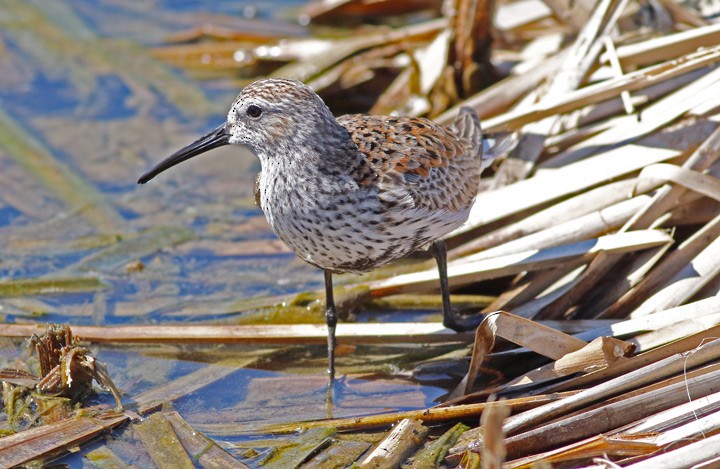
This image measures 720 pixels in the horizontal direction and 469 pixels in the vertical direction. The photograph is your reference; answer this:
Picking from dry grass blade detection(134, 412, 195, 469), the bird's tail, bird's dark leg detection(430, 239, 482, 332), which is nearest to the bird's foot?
bird's dark leg detection(430, 239, 482, 332)

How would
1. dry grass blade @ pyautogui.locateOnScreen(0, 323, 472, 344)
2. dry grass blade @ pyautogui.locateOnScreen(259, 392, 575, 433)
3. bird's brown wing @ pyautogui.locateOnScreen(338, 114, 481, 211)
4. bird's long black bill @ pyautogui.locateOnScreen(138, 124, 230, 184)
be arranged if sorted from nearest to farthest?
1. dry grass blade @ pyautogui.locateOnScreen(259, 392, 575, 433)
2. bird's brown wing @ pyautogui.locateOnScreen(338, 114, 481, 211)
3. bird's long black bill @ pyautogui.locateOnScreen(138, 124, 230, 184)
4. dry grass blade @ pyautogui.locateOnScreen(0, 323, 472, 344)

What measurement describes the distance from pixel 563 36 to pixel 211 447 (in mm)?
4766

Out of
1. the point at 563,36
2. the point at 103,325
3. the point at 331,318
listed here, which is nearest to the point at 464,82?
the point at 563,36

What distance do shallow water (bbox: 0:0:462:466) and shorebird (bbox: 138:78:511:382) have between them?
0.82m

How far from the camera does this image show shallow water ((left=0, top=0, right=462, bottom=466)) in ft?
18.3

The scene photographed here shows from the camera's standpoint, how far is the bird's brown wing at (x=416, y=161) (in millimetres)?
5043

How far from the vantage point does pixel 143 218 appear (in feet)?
24.6

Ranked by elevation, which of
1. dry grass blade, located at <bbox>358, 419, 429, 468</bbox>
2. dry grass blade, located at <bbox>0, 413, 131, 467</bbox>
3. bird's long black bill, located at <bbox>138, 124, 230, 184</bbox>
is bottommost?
dry grass blade, located at <bbox>358, 419, 429, 468</bbox>

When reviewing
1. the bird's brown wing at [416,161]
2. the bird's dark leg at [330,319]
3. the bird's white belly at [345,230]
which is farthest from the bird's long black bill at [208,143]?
the bird's dark leg at [330,319]

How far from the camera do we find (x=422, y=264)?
21.5 feet

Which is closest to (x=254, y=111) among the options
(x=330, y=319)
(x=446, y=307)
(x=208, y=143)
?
(x=208, y=143)

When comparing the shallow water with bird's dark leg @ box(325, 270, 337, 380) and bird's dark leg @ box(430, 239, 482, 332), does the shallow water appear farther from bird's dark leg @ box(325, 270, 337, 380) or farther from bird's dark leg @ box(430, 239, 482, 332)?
bird's dark leg @ box(430, 239, 482, 332)

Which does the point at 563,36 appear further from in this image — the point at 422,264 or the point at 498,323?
the point at 498,323

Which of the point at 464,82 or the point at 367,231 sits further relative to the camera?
the point at 464,82
